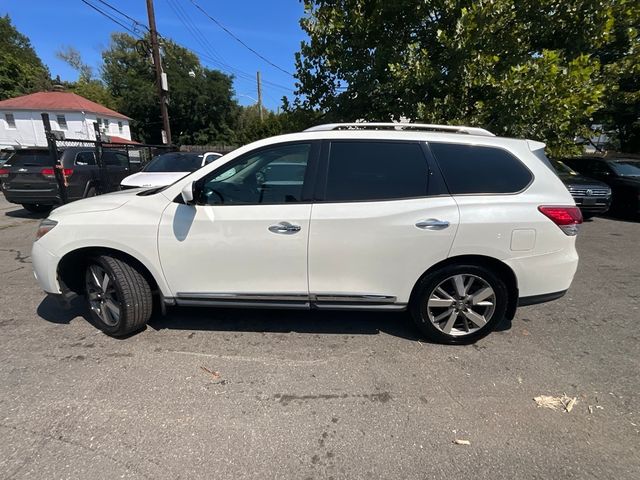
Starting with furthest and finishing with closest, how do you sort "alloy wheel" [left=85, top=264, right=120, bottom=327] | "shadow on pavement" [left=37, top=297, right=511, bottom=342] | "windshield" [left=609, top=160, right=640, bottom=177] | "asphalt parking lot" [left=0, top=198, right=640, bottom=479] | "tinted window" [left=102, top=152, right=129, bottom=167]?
"tinted window" [left=102, top=152, right=129, bottom=167] → "windshield" [left=609, top=160, right=640, bottom=177] → "shadow on pavement" [left=37, top=297, right=511, bottom=342] → "alloy wheel" [left=85, top=264, right=120, bottom=327] → "asphalt parking lot" [left=0, top=198, right=640, bottom=479]

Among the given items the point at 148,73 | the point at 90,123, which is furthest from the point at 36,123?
the point at 148,73

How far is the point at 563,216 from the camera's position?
2955 mm

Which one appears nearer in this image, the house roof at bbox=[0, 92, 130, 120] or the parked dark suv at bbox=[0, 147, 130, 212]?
the parked dark suv at bbox=[0, 147, 130, 212]

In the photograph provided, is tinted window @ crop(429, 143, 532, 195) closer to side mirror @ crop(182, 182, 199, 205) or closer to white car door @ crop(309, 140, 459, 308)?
white car door @ crop(309, 140, 459, 308)

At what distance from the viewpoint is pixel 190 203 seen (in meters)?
3.03

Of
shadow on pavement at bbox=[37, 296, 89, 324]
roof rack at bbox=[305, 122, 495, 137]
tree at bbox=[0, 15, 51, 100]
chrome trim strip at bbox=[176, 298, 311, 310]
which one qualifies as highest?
tree at bbox=[0, 15, 51, 100]

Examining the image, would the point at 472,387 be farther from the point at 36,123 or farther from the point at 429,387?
the point at 36,123

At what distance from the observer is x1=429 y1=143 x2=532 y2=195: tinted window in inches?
118

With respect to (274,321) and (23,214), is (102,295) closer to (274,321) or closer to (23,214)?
(274,321)

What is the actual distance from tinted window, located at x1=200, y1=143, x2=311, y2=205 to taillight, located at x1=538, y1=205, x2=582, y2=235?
6.58 ft

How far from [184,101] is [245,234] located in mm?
45043

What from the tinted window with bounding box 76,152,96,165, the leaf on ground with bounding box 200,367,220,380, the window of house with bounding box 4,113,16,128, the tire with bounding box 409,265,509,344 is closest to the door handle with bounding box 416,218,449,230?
the tire with bounding box 409,265,509,344

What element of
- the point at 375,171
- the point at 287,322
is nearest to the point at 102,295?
the point at 287,322

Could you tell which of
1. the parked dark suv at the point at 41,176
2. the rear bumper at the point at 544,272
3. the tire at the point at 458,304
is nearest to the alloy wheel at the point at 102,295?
the tire at the point at 458,304
